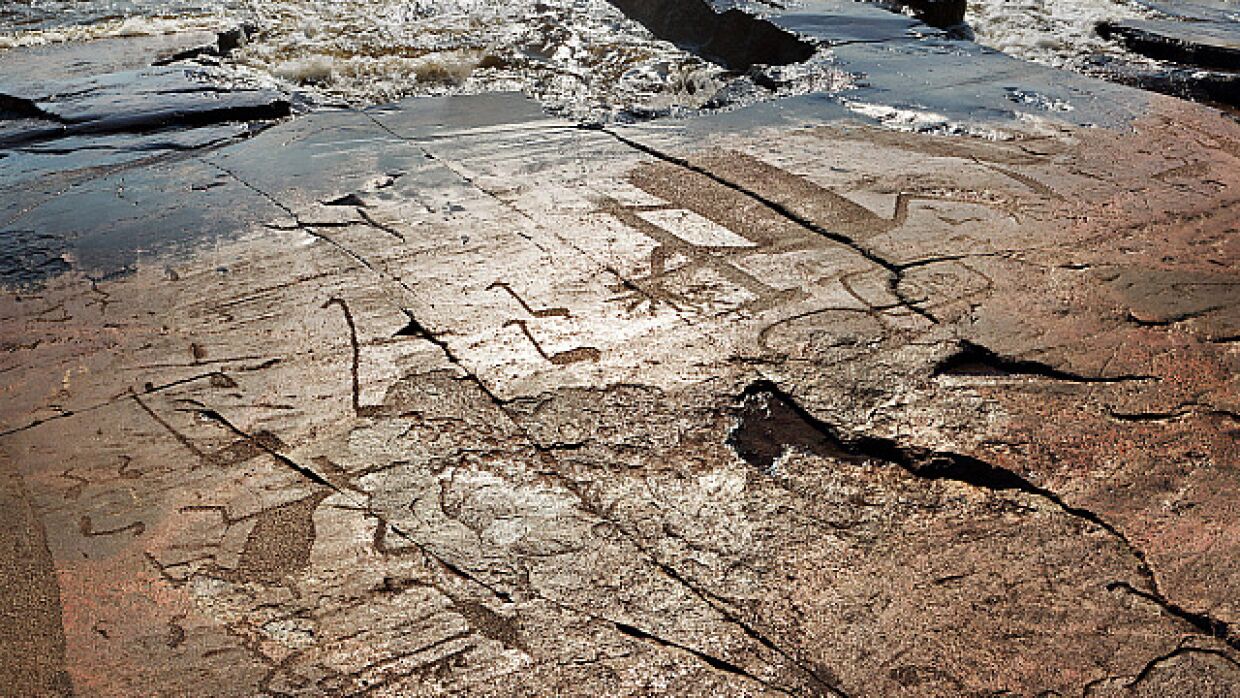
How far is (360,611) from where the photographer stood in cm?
197

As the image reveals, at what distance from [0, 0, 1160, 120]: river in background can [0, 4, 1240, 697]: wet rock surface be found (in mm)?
1076

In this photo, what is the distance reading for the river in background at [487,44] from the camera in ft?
17.1

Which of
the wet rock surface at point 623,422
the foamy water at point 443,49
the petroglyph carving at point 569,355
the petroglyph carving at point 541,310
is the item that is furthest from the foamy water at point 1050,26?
the petroglyph carving at point 569,355

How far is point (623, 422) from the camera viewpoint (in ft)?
8.28

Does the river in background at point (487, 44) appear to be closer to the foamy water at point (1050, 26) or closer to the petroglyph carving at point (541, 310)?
the foamy water at point (1050, 26)

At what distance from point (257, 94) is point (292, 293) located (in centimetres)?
227

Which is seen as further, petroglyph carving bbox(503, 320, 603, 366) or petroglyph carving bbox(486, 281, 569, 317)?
petroglyph carving bbox(486, 281, 569, 317)

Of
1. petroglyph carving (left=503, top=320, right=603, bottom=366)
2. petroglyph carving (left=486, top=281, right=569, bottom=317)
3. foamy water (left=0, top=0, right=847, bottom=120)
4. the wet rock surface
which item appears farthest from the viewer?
foamy water (left=0, top=0, right=847, bottom=120)

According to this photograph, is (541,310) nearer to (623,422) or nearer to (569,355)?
(569,355)

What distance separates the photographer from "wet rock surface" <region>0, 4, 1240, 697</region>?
1.91 metres

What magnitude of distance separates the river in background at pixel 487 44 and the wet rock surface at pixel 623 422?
1076mm

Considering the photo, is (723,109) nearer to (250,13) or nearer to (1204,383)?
(1204,383)

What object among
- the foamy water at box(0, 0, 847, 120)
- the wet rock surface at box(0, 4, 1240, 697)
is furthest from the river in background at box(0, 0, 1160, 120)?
the wet rock surface at box(0, 4, 1240, 697)

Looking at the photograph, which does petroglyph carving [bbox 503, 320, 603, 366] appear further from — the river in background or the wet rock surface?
the river in background
